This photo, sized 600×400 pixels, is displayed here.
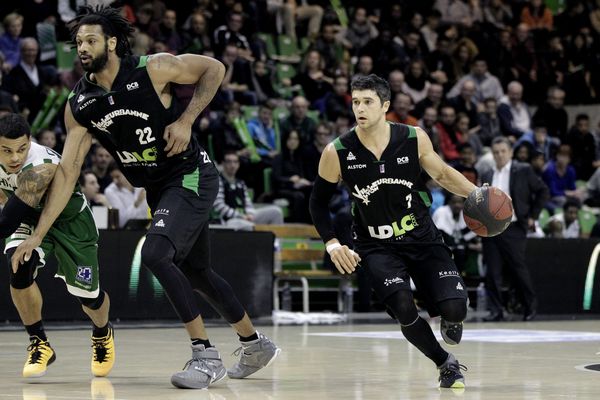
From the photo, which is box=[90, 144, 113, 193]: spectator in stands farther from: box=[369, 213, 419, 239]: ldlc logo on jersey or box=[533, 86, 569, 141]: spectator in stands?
box=[533, 86, 569, 141]: spectator in stands

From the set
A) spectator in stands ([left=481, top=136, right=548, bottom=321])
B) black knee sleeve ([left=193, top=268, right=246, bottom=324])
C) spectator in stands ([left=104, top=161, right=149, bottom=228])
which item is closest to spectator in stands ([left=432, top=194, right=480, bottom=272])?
spectator in stands ([left=481, top=136, right=548, bottom=321])

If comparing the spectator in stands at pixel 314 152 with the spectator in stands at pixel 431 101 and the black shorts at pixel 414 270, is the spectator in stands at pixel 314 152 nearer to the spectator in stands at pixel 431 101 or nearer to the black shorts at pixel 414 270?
the spectator in stands at pixel 431 101

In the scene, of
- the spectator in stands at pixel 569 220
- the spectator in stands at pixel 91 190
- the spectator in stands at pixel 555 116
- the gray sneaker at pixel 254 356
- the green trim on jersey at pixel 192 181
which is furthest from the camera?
the spectator in stands at pixel 555 116

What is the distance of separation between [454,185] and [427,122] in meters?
11.8

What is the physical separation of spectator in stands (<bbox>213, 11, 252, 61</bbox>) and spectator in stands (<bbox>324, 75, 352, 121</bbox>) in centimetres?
144

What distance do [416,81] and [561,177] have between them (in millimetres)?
3096

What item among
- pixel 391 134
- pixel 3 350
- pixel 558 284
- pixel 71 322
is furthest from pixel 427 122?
Result: pixel 391 134

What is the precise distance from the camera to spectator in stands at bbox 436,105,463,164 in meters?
19.1

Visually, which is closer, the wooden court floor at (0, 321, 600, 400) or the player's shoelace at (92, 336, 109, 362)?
the wooden court floor at (0, 321, 600, 400)

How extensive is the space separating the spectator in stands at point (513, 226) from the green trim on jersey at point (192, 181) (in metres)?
8.05

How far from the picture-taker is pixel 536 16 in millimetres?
24953

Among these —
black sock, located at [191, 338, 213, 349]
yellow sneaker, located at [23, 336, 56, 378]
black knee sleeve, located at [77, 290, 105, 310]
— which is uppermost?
black knee sleeve, located at [77, 290, 105, 310]

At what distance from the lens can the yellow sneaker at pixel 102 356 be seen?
314 inches

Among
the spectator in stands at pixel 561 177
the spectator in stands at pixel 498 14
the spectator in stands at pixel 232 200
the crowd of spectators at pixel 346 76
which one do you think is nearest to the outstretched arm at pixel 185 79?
the crowd of spectators at pixel 346 76
